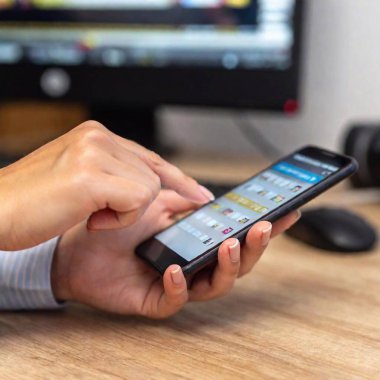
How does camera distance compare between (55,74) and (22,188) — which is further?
(55,74)

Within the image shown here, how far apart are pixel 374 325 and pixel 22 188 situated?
0.28 m

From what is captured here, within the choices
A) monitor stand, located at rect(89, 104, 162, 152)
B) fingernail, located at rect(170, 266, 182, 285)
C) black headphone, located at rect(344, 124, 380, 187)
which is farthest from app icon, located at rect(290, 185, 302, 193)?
monitor stand, located at rect(89, 104, 162, 152)

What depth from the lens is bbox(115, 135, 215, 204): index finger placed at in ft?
1.66

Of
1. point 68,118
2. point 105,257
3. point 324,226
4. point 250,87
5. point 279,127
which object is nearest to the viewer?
point 105,257

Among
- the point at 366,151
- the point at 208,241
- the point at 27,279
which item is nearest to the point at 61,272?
the point at 27,279

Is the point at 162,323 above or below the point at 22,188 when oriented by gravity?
below

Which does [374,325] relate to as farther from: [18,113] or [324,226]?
[18,113]

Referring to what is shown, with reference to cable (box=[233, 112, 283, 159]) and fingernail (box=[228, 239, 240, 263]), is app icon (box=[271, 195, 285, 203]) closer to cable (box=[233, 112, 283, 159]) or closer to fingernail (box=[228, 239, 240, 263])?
fingernail (box=[228, 239, 240, 263])

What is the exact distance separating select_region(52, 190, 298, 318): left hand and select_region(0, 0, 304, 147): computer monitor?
47cm

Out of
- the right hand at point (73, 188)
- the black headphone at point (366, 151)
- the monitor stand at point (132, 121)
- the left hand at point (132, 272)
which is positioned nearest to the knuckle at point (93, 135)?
the right hand at point (73, 188)

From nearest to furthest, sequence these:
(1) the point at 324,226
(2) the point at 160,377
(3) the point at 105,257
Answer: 1. (2) the point at 160,377
2. (3) the point at 105,257
3. (1) the point at 324,226

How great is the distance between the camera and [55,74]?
1089 mm

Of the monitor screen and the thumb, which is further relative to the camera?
the monitor screen

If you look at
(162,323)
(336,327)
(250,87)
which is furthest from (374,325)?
(250,87)
